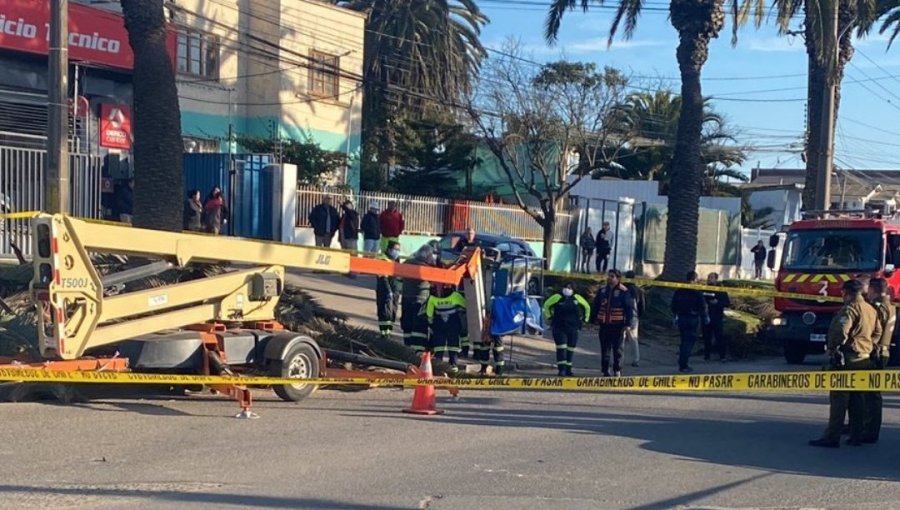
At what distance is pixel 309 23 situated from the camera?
1462 inches

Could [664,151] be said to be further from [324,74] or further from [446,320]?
[446,320]

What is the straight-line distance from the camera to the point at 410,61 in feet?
142

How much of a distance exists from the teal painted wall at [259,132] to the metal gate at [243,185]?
13.4 feet

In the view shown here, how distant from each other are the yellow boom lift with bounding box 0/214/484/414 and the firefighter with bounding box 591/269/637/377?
170 inches

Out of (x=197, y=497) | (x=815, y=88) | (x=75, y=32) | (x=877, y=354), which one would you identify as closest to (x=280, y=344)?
(x=197, y=497)

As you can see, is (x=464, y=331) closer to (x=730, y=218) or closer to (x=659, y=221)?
(x=659, y=221)

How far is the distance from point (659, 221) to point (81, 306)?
3103 centimetres

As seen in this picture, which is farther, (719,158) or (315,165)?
(719,158)

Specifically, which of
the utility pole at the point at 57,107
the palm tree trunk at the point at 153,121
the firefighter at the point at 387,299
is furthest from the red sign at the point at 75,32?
the firefighter at the point at 387,299

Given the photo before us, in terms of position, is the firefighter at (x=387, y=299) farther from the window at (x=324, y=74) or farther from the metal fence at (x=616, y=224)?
the window at (x=324, y=74)

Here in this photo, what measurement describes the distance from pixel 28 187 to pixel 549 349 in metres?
10.1

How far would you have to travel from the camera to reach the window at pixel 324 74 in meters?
37.3

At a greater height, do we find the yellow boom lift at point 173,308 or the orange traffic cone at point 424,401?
the yellow boom lift at point 173,308

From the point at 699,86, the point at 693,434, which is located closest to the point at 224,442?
the point at 693,434
